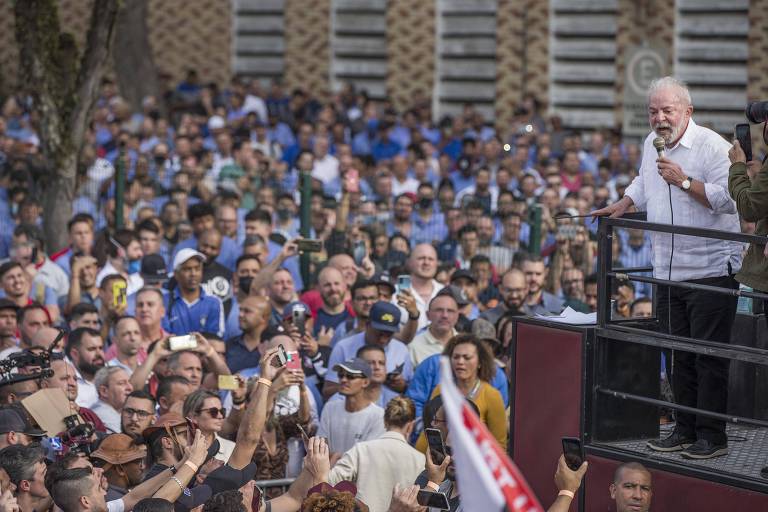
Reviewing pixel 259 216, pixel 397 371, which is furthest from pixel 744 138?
pixel 259 216

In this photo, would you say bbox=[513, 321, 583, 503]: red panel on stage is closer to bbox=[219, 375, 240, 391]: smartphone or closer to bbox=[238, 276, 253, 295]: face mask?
bbox=[219, 375, 240, 391]: smartphone

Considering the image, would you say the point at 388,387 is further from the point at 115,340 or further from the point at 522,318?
the point at 522,318

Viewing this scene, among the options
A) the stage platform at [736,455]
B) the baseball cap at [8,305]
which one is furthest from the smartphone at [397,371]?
the baseball cap at [8,305]

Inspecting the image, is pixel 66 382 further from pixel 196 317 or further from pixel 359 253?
pixel 359 253

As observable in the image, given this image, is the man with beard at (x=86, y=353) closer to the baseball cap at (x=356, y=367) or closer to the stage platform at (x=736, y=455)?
the baseball cap at (x=356, y=367)

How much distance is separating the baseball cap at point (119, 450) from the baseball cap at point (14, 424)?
0.35 meters

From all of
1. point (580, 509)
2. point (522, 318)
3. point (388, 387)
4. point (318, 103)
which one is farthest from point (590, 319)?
point (318, 103)

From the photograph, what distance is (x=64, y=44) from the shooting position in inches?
605

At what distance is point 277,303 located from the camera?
12305mm

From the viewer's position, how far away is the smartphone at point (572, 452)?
23.5 ft

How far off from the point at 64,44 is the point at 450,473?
902 cm

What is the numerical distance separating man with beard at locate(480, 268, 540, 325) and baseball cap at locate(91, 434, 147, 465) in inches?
166

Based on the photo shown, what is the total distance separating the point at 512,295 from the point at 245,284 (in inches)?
89.6

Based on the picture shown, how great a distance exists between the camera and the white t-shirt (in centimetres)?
959
